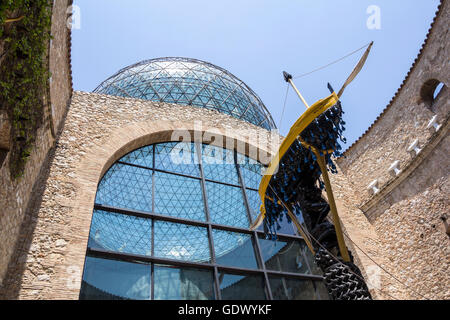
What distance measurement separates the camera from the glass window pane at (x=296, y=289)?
6.45 m

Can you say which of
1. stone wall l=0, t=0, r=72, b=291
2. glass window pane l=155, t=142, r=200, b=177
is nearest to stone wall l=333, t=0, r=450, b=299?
glass window pane l=155, t=142, r=200, b=177

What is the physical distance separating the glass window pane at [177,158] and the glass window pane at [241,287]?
2.85 metres

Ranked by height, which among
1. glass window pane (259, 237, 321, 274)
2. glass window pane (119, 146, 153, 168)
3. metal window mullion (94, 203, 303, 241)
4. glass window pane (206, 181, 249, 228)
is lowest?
glass window pane (259, 237, 321, 274)

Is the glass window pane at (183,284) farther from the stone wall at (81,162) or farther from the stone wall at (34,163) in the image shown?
the stone wall at (34,163)

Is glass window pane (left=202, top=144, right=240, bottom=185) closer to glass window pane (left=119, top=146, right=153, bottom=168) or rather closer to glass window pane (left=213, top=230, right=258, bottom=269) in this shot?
glass window pane (left=119, top=146, right=153, bottom=168)

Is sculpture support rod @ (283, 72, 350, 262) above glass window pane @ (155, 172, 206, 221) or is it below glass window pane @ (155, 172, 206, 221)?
below

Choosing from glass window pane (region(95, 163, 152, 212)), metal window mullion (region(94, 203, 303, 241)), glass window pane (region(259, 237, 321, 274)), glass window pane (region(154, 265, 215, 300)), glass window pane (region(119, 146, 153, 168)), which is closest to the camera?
glass window pane (region(154, 265, 215, 300))

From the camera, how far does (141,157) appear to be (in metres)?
7.98

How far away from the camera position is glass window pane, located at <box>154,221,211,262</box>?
630cm

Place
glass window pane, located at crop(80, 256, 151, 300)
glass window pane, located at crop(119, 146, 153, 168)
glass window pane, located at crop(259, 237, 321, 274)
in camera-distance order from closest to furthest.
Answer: glass window pane, located at crop(80, 256, 151, 300)
glass window pane, located at crop(259, 237, 321, 274)
glass window pane, located at crop(119, 146, 153, 168)

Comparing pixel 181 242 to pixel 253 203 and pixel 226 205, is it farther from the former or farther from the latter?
pixel 253 203

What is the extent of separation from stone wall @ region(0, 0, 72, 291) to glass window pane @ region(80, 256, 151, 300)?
1130mm

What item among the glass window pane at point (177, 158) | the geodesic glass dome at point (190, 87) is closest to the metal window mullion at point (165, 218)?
the glass window pane at point (177, 158)
